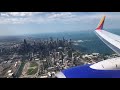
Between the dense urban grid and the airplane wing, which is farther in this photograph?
the dense urban grid

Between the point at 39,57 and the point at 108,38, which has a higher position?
the point at 108,38

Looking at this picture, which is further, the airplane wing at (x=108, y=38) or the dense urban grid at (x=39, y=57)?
the dense urban grid at (x=39, y=57)

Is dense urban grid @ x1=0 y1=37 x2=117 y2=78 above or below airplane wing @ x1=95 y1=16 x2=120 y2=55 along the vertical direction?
below

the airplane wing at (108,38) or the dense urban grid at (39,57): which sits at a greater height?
the airplane wing at (108,38)
